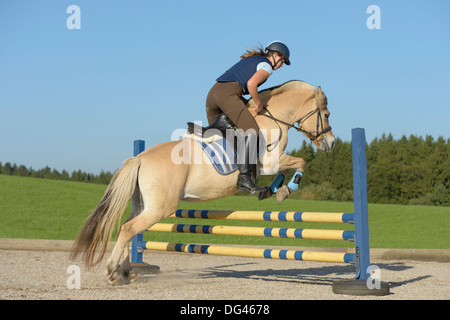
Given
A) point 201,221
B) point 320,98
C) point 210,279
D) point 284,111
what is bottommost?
point 201,221

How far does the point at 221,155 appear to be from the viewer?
5625mm

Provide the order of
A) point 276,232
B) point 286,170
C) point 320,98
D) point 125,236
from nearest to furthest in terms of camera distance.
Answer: point 125,236, point 276,232, point 286,170, point 320,98

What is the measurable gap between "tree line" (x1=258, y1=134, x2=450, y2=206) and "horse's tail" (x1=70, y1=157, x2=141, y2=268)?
33.0 metres

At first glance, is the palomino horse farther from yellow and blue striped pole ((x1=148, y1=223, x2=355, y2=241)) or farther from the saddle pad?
yellow and blue striped pole ((x1=148, y1=223, x2=355, y2=241))

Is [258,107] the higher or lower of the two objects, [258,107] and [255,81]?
the lower

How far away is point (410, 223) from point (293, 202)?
23.2 ft

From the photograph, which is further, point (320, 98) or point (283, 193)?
point (320, 98)

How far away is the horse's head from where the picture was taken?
6219 mm

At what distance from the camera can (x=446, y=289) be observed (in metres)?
5.69

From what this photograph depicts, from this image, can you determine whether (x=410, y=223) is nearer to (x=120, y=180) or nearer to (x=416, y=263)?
(x=416, y=263)

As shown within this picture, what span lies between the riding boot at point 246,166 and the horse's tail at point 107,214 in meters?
1.16

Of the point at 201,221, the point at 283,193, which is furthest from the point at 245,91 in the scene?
the point at 201,221

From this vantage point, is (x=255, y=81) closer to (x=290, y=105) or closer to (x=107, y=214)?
(x=290, y=105)

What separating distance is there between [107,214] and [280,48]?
2.81 metres
